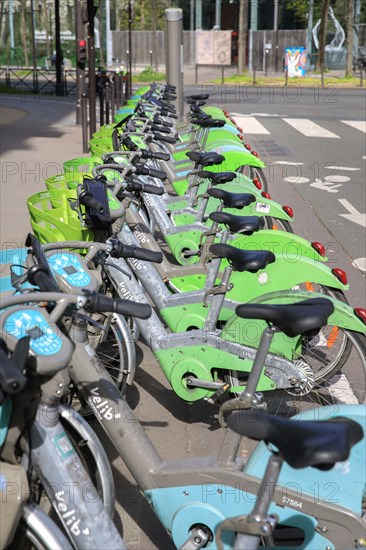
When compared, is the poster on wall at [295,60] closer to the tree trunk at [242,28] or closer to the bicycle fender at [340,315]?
the tree trunk at [242,28]

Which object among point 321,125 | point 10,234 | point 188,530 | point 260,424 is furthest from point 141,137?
point 321,125

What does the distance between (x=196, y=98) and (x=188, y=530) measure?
8.10 meters

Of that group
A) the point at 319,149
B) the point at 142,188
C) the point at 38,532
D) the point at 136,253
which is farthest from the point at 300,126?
the point at 38,532

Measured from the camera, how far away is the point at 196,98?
1047cm

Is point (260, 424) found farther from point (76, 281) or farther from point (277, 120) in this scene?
point (277, 120)

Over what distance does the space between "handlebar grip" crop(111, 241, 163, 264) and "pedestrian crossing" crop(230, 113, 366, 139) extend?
13.9m

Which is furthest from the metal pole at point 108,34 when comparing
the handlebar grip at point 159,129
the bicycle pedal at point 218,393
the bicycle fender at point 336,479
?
the bicycle fender at point 336,479

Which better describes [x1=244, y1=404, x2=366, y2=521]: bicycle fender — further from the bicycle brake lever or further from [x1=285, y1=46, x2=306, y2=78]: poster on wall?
[x1=285, y1=46, x2=306, y2=78]: poster on wall

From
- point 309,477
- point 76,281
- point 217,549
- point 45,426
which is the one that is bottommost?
point 217,549

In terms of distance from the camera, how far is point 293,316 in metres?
2.83

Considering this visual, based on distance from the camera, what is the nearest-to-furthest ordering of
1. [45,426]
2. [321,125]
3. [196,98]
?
1. [45,426]
2. [196,98]
3. [321,125]

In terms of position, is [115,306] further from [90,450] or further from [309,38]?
[309,38]

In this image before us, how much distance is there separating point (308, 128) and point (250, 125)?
1319 mm

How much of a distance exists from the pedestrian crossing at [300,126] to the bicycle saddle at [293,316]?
14119 mm
